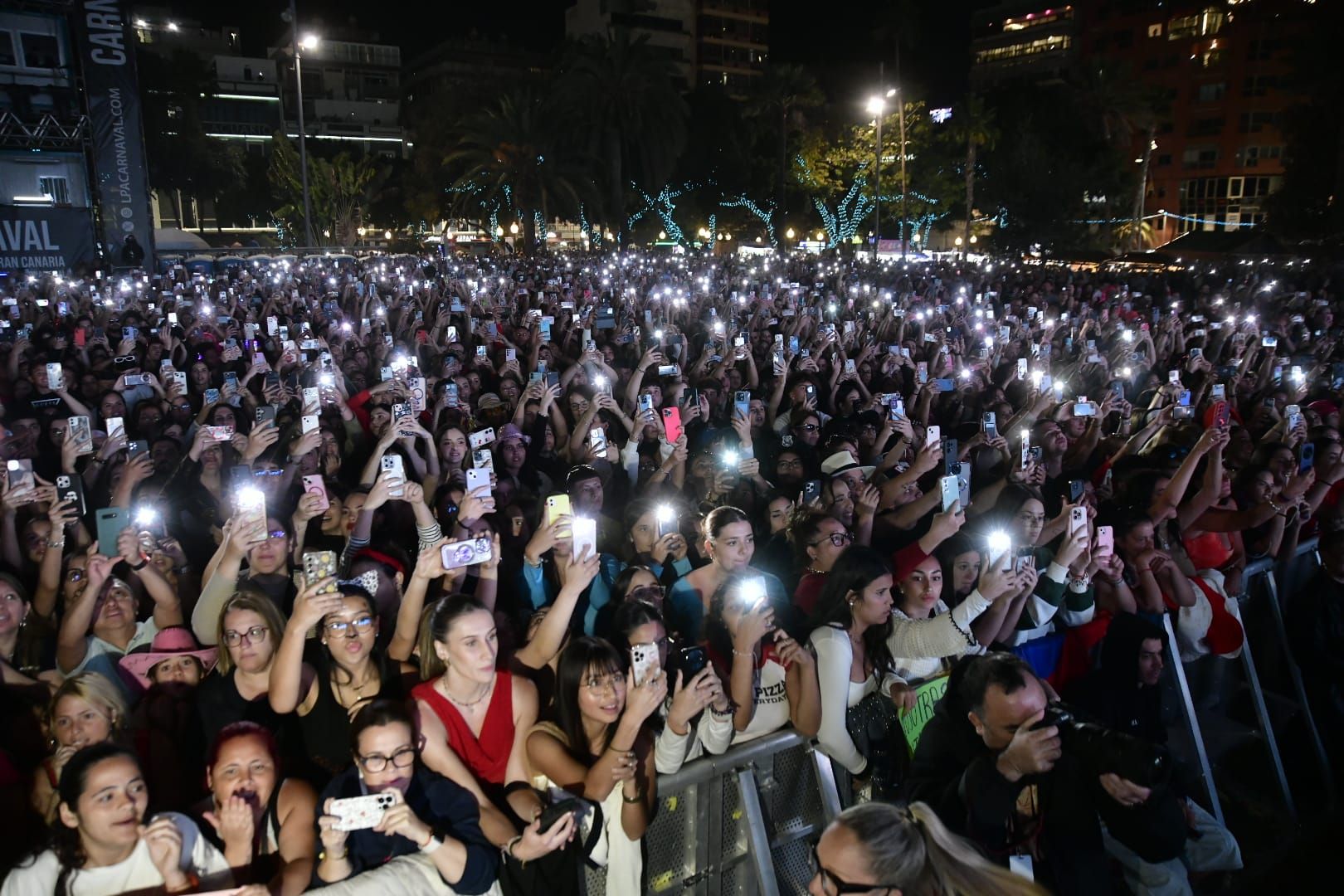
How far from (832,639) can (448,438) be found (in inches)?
153

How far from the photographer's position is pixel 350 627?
11.7 feet

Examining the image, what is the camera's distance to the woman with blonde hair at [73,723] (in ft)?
10.3

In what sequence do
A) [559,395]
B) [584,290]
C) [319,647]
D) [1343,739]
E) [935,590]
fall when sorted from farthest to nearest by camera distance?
[584,290] → [559,395] → [1343,739] → [935,590] → [319,647]

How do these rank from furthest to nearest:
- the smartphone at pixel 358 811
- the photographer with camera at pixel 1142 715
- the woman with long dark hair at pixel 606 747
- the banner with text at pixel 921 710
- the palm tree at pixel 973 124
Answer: the palm tree at pixel 973 124
the banner with text at pixel 921 710
the photographer with camera at pixel 1142 715
the woman with long dark hair at pixel 606 747
the smartphone at pixel 358 811

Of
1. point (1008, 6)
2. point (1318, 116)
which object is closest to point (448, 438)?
point (1318, 116)

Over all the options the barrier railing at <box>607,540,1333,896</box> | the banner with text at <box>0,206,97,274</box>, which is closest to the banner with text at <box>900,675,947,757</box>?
the barrier railing at <box>607,540,1333,896</box>

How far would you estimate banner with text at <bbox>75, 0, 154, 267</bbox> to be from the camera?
75.2 feet

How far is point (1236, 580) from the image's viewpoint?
5324 millimetres

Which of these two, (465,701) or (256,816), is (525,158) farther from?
(256,816)

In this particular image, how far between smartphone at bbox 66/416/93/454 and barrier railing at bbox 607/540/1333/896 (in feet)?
15.7

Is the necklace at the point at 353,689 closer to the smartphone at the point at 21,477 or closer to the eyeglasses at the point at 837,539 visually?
the eyeglasses at the point at 837,539

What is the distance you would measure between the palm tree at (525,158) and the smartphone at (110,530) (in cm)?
3717

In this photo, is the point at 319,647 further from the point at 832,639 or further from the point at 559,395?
the point at 559,395

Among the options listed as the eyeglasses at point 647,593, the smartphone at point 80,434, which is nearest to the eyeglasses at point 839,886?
the eyeglasses at point 647,593
